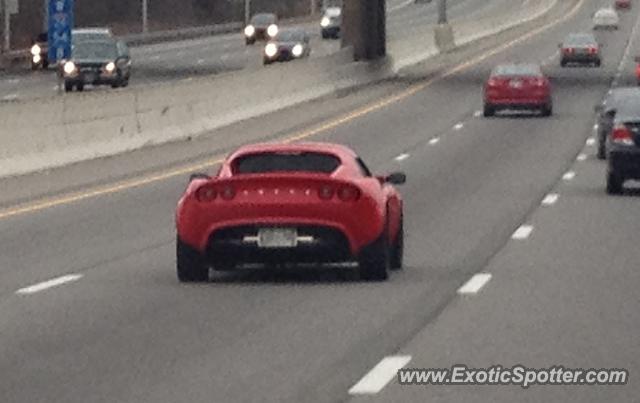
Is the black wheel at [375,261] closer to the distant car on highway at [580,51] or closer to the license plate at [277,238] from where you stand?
the license plate at [277,238]

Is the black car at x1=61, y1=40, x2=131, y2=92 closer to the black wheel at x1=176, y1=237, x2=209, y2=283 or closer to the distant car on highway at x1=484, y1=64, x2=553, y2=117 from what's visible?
the distant car on highway at x1=484, y1=64, x2=553, y2=117

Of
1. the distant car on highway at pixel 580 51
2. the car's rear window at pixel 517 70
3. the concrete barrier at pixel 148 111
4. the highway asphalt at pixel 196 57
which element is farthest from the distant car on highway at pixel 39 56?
the car's rear window at pixel 517 70

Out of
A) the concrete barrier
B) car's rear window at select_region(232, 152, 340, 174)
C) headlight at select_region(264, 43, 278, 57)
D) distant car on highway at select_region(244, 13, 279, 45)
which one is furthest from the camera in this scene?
distant car on highway at select_region(244, 13, 279, 45)

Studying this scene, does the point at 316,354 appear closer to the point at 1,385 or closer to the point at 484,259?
the point at 1,385

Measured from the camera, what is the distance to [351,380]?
40.8 feet

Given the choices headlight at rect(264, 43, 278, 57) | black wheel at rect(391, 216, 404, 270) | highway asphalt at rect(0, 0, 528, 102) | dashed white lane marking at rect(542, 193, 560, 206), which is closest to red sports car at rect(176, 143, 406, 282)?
black wheel at rect(391, 216, 404, 270)

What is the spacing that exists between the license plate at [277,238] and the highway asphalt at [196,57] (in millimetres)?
35353

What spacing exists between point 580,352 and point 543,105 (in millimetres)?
46724

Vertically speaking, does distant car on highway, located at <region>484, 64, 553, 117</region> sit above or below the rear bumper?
below

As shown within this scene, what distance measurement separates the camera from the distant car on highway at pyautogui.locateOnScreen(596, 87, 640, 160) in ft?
108

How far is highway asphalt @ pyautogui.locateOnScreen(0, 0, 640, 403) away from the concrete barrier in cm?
57

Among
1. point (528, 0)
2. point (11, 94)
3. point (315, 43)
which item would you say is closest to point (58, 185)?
point (11, 94)

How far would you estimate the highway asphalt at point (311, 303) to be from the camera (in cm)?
1252

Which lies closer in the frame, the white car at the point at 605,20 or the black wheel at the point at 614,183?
the black wheel at the point at 614,183
